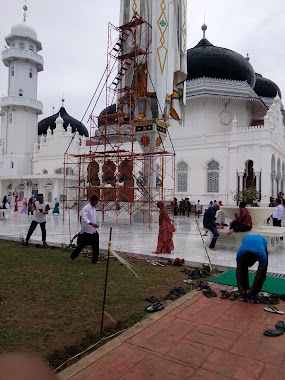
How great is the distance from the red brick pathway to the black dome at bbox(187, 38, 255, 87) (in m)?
27.0

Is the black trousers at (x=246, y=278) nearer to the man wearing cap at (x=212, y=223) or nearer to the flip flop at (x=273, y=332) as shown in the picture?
the flip flop at (x=273, y=332)

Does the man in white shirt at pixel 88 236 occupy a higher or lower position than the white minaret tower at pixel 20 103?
lower

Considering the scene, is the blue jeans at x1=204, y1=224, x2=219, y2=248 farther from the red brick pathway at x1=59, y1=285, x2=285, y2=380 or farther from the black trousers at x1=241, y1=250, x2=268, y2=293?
the red brick pathway at x1=59, y1=285, x2=285, y2=380

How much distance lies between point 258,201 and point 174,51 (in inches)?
428

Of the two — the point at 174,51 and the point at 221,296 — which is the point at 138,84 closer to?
the point at 174,51

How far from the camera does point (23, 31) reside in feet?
115

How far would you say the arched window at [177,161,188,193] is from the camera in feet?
86.4

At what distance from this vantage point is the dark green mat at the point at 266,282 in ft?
16.2

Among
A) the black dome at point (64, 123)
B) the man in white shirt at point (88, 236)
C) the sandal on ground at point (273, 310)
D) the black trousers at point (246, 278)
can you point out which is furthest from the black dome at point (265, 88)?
the sandal on ground at point (273, 310)

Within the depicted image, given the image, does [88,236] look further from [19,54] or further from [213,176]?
[19,54]

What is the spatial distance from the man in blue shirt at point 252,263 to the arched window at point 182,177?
2169 cm

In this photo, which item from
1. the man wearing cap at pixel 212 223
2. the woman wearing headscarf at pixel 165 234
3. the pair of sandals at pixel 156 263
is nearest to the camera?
the pair of sandals at pixel 156 263

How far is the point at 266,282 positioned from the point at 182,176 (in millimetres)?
21501

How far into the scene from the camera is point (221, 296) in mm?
4574
